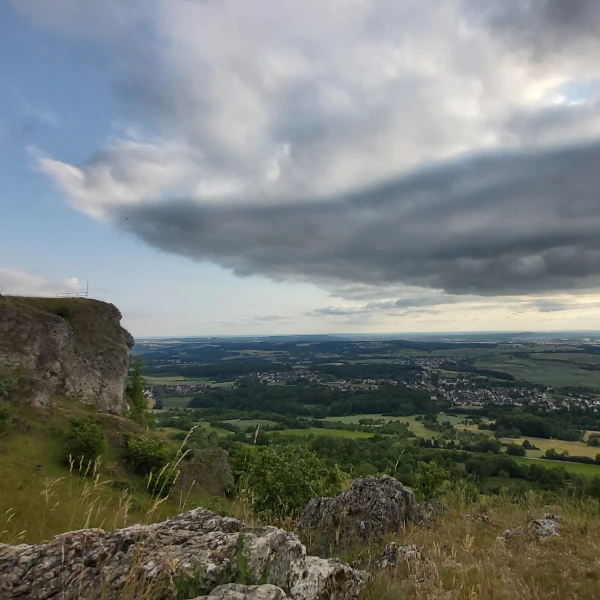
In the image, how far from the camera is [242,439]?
61.2 metres

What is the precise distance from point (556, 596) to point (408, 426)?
86434 millimetres

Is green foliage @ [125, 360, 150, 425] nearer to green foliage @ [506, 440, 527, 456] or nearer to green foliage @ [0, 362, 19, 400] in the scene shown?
green foliage @ [0, 362, 19, 400]

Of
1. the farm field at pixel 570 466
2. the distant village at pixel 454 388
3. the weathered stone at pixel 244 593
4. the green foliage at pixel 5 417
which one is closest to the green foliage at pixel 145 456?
the green foliage at pixel 5 417

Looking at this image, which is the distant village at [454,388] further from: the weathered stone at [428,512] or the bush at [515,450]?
the weathered stone at [428,512]

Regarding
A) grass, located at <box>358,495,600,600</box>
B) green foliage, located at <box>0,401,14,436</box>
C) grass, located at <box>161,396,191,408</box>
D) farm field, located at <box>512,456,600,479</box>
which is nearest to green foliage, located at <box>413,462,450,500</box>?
grass, located at <box>358,495,600,600</box>

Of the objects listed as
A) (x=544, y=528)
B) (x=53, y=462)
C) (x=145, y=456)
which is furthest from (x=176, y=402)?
(x=544, y=528)

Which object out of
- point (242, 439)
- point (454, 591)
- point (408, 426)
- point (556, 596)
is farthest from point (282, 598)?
point (408, 426)

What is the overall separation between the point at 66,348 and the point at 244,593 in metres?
42.4

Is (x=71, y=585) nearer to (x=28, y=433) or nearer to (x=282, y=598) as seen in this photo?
(x=282, y=598)

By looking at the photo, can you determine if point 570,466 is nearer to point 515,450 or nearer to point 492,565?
point 515,450

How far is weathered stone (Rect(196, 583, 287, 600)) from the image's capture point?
10.4 feet

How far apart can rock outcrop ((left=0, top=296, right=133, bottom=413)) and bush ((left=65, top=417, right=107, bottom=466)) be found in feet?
17.2

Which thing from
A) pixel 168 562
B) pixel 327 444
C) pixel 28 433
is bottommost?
pixel 327 444

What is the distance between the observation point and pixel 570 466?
162ft
